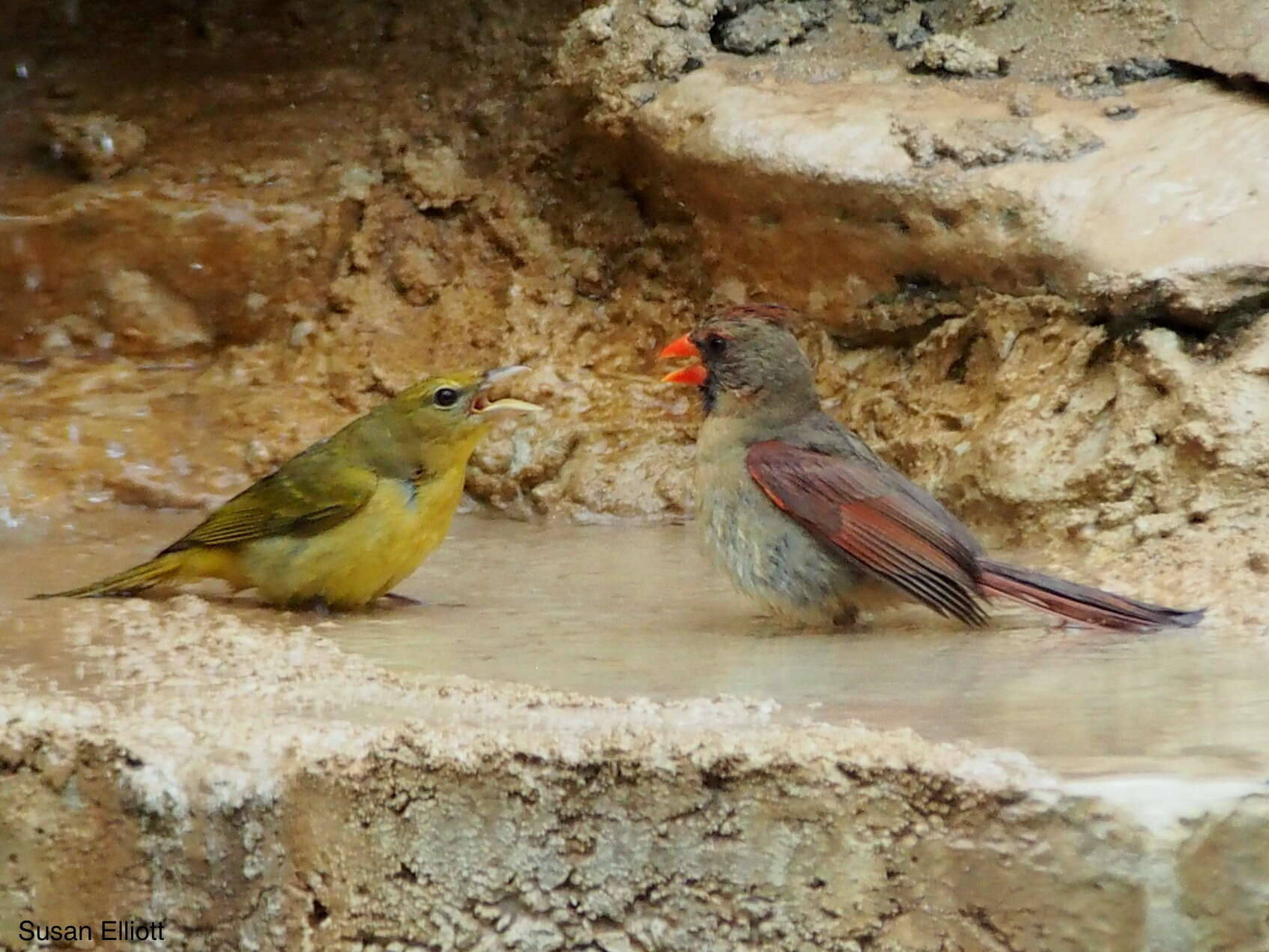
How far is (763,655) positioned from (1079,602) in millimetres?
818

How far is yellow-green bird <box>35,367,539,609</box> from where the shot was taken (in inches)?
202

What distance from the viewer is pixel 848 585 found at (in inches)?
188

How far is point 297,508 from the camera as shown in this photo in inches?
204

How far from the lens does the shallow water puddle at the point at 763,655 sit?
319 centimetres

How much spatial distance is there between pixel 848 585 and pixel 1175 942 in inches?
79.2

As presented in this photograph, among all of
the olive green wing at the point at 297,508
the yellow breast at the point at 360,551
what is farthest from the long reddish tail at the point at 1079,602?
the olive green wing at the point at 297,508

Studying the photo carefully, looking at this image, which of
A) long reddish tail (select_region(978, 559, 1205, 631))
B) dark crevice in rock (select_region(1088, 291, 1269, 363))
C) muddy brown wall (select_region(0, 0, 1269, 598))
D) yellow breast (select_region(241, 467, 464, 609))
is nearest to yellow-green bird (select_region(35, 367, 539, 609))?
yellow breast (select_region(241, 467, 464, 609))

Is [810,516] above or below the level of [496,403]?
below

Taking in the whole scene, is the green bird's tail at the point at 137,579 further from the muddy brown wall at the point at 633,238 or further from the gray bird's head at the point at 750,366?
the muddy brown wall at the point at 633,238

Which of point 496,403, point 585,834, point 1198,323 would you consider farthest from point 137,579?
point 1198,323

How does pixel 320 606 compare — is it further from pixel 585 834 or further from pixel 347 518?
pixel 585 834

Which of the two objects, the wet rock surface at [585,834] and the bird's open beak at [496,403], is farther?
the bird's open beak at [496,403]

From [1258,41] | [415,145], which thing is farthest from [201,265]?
[1258,41]

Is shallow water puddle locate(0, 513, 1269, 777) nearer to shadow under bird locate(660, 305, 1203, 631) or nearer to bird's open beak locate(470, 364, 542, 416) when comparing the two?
shadow under bird locate(660, 305, 1203, 631)
